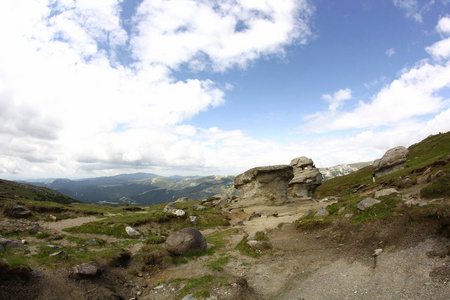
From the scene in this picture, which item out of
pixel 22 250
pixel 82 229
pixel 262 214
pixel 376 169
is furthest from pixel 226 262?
pixel 376 169

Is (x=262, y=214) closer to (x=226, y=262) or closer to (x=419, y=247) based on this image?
(x=226, y=262)

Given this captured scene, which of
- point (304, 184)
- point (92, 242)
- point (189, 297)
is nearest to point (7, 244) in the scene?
point (92, 242)

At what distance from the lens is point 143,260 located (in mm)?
16125

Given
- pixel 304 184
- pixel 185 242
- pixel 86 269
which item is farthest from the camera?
pixel 304 184

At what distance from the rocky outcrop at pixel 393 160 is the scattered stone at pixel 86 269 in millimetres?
74031

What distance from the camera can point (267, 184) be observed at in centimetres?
4797

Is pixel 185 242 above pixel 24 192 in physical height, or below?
above

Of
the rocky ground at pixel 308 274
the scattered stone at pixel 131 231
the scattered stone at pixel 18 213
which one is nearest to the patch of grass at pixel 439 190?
the rocky ground at pixel 308 274

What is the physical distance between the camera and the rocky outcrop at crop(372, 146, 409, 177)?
60500 mm

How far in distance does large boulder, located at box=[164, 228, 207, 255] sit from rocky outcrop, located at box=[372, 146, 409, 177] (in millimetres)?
65468

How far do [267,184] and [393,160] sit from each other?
41381 mm

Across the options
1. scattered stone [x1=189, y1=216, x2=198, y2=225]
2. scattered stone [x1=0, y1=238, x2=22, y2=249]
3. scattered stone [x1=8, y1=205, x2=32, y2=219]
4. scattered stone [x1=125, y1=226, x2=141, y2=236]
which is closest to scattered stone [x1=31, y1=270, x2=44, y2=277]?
scattered stone [x1=0, y1=238, x2=22, y2=249]

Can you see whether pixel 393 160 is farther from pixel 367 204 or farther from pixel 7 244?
pixel 7 244

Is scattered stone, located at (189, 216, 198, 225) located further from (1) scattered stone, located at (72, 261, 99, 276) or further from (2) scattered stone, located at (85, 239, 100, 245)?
(1) scattered stone, located at (72, 261, 99, 276)
